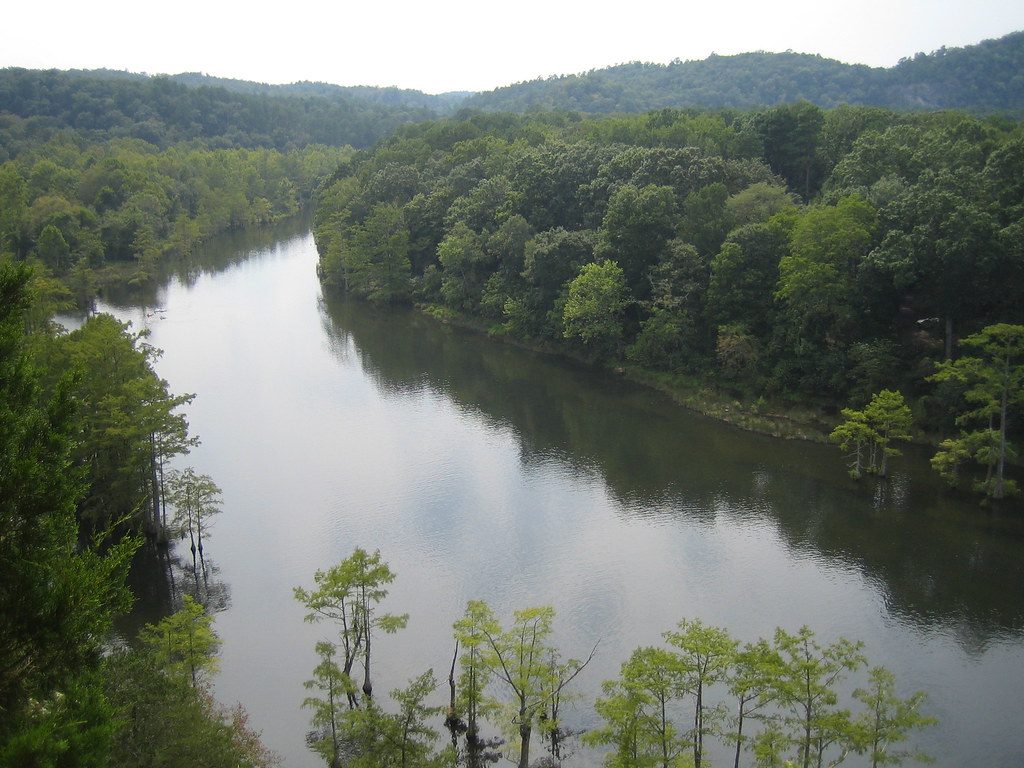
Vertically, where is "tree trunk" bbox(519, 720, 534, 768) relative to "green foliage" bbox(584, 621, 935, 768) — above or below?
below

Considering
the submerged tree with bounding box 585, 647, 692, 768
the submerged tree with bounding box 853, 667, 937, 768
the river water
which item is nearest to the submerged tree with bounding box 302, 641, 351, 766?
the river water

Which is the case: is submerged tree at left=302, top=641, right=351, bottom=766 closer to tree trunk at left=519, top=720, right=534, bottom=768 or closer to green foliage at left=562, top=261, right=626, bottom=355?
tree trunk at left=519, top=720, right=534, bottom=768

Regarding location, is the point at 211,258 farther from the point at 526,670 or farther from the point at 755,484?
the point at 526,670

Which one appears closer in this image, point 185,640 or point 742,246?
point 185,640

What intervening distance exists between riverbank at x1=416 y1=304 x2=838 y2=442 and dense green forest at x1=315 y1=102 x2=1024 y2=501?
29 cm

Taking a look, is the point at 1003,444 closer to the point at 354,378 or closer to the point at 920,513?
the point at 920,513

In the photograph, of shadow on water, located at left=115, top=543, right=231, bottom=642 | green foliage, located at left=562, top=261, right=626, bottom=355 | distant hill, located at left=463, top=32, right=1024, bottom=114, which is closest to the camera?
shadow on water, located at left=115, top=543, right=231, bottom=642

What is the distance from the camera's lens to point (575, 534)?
1040 inches

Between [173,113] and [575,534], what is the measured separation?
120m

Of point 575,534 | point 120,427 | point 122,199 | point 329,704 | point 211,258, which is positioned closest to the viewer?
point 329,704

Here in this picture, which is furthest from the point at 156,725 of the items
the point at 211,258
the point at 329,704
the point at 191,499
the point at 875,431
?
the point at 211,258

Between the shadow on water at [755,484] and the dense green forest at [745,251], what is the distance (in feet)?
7.11

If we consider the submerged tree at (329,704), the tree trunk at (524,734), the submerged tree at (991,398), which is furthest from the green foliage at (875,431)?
the submerged tree at (329,704)

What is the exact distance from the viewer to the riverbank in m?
33.2
